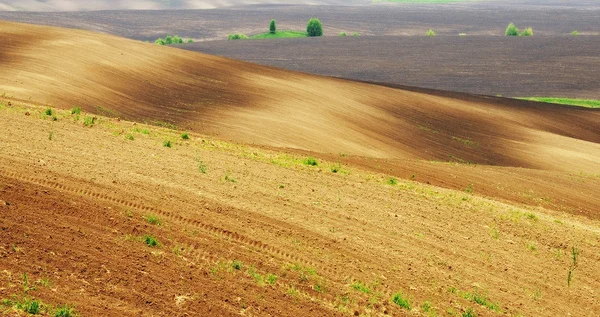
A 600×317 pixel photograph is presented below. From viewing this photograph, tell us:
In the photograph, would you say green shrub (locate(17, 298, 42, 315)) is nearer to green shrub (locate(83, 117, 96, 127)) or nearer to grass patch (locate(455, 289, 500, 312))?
grass patch (locate(455, 289, 500, 312))

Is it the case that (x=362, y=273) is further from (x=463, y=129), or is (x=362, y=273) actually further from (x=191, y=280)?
(x=463, y=129)

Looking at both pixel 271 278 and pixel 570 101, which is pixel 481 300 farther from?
pixel 570 101

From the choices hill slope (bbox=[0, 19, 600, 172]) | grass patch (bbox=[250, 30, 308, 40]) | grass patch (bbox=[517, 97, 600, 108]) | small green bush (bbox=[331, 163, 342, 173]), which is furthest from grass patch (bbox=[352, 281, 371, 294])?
grass patch (bbox=[250, 30, 308, 40])

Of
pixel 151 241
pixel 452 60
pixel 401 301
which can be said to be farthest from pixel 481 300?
pixel 452 60

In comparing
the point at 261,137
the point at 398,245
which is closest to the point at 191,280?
the point at 398,245

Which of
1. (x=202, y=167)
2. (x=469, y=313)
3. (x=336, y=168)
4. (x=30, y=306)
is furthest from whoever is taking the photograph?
(x=336, y=168)

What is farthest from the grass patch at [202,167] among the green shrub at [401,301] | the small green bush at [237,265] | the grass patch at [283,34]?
the grass patch at [283,34]

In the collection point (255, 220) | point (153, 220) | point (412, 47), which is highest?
point (412, 47)
